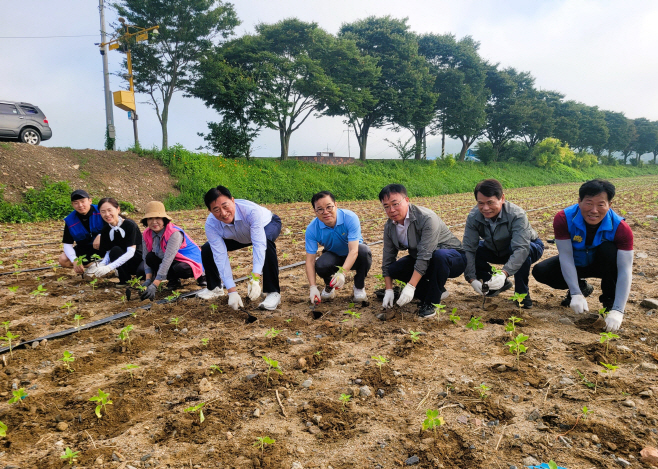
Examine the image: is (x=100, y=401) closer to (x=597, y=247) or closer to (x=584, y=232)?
(x=584, y=232)

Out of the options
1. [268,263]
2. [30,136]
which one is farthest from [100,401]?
[30,136]

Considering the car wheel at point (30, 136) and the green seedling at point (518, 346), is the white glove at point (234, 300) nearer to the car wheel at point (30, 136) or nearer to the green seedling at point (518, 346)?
the green seedling at point (518, 346)

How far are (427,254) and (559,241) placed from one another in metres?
1.04

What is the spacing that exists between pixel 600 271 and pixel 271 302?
112 inches

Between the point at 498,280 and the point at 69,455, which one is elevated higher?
the point at 498,280

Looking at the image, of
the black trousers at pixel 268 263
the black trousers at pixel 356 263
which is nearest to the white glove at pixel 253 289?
the black trousers at pixel 268 263

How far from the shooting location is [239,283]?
474 centimetres

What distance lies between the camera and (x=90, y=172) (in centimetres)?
1280

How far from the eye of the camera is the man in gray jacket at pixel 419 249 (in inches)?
134

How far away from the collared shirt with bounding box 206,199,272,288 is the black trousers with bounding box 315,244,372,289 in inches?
24.0

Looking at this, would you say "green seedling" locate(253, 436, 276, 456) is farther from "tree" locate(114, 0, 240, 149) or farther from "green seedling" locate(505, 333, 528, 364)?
"tree" locate(114, 0, 240, 149)

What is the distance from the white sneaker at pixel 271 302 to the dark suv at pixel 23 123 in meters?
13.3

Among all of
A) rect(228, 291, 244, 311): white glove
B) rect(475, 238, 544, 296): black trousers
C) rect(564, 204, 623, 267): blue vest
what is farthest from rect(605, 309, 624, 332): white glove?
rect(228, 291, 244, 311): white glove

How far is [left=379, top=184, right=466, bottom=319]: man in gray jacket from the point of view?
11.2 ft
